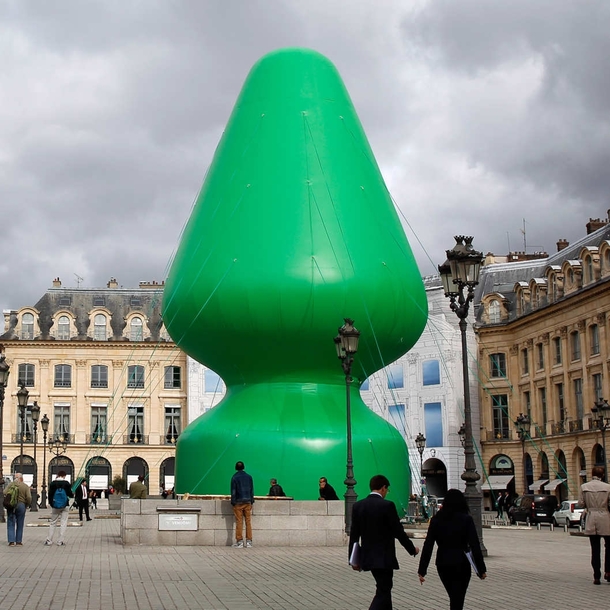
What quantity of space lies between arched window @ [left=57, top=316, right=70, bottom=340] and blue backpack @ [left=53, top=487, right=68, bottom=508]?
51.3m

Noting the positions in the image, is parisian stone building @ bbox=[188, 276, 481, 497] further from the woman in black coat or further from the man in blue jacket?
the woman in black coat

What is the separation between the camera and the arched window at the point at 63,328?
6850 cm

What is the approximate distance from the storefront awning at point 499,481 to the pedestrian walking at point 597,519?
45437mm

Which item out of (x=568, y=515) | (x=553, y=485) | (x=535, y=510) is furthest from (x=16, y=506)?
(x=553, y=485)

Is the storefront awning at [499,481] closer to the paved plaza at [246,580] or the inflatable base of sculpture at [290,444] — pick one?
Result: the inflatable base of sculpture at [290,444]

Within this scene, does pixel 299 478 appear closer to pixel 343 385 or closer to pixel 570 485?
pixel 343 385

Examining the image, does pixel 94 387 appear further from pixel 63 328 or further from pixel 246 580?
pixel 246 580

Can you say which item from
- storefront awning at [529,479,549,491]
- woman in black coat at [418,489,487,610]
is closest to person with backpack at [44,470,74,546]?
woman in black coat at [418,489,487,610]

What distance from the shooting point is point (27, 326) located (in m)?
68.4

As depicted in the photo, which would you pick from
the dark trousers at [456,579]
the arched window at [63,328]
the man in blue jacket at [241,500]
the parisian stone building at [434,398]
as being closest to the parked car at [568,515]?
the man in blue jacket at [241,500]

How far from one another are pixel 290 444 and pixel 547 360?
122ft

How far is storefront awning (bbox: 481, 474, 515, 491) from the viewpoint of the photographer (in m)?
57.3

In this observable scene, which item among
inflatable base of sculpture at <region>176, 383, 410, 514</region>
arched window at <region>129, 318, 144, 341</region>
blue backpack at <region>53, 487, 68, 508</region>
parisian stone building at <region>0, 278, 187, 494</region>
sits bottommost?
blue backpack at <region>53, 487, 68, 508</region>

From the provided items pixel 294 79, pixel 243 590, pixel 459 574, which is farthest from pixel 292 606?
pixel 294 79
